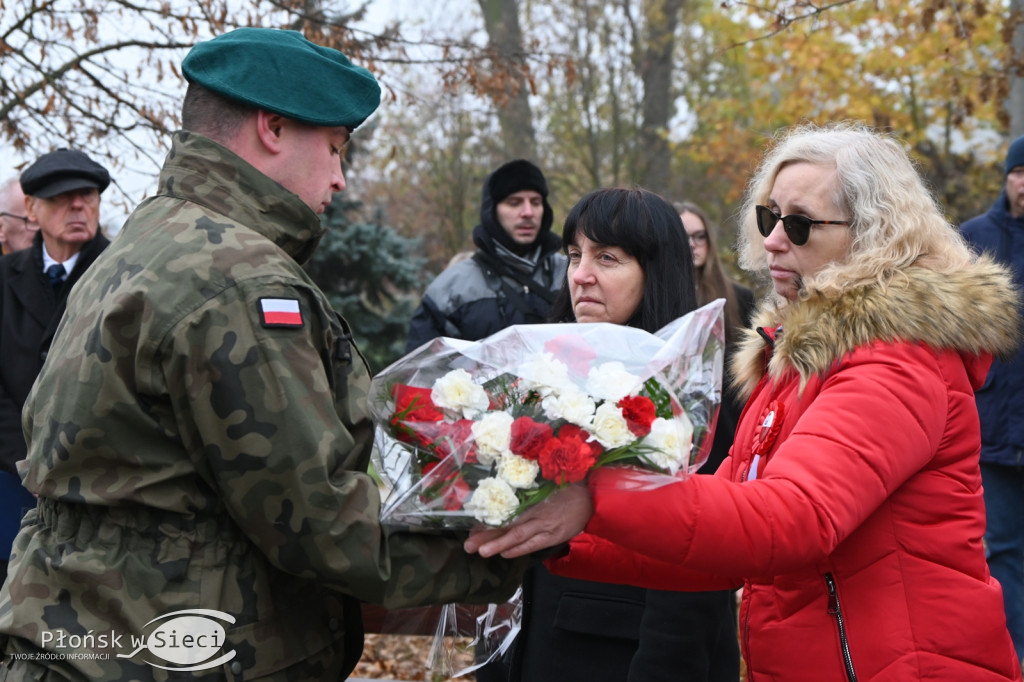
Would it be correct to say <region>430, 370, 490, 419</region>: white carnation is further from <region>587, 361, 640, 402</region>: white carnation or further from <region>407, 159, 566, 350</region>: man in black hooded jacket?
<region>407, 159, 566, 350</region>: man in black hooded jacket

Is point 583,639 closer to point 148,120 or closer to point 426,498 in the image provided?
point 426,498

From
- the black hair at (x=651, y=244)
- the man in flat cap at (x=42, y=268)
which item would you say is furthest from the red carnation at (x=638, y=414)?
the man in flat cap at (x=42, y=268)

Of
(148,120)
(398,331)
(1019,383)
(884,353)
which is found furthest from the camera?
(398,331)

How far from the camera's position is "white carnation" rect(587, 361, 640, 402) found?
192cm

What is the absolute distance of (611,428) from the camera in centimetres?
188

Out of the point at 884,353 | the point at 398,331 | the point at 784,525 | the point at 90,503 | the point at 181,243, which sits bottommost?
the point at 398,331

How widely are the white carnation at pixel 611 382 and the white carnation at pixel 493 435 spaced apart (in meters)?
0.18

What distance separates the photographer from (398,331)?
45.6 ft

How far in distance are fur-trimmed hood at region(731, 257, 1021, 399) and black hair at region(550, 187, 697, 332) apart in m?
0.88

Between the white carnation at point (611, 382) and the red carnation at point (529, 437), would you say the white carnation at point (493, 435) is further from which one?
the white carnation at point (611, 382)

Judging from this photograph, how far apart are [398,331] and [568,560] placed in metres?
→ 11.5

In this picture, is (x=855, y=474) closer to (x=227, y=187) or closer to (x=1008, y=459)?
(x=227, y=187)

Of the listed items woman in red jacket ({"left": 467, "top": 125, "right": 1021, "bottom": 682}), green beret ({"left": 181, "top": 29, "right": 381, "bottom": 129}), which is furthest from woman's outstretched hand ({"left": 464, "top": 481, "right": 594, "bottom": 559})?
green beret ({"left": 181, "top": 29, "right": 381, "bottom": 129})

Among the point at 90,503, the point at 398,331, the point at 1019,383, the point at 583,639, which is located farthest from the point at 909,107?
the point at 90,503
